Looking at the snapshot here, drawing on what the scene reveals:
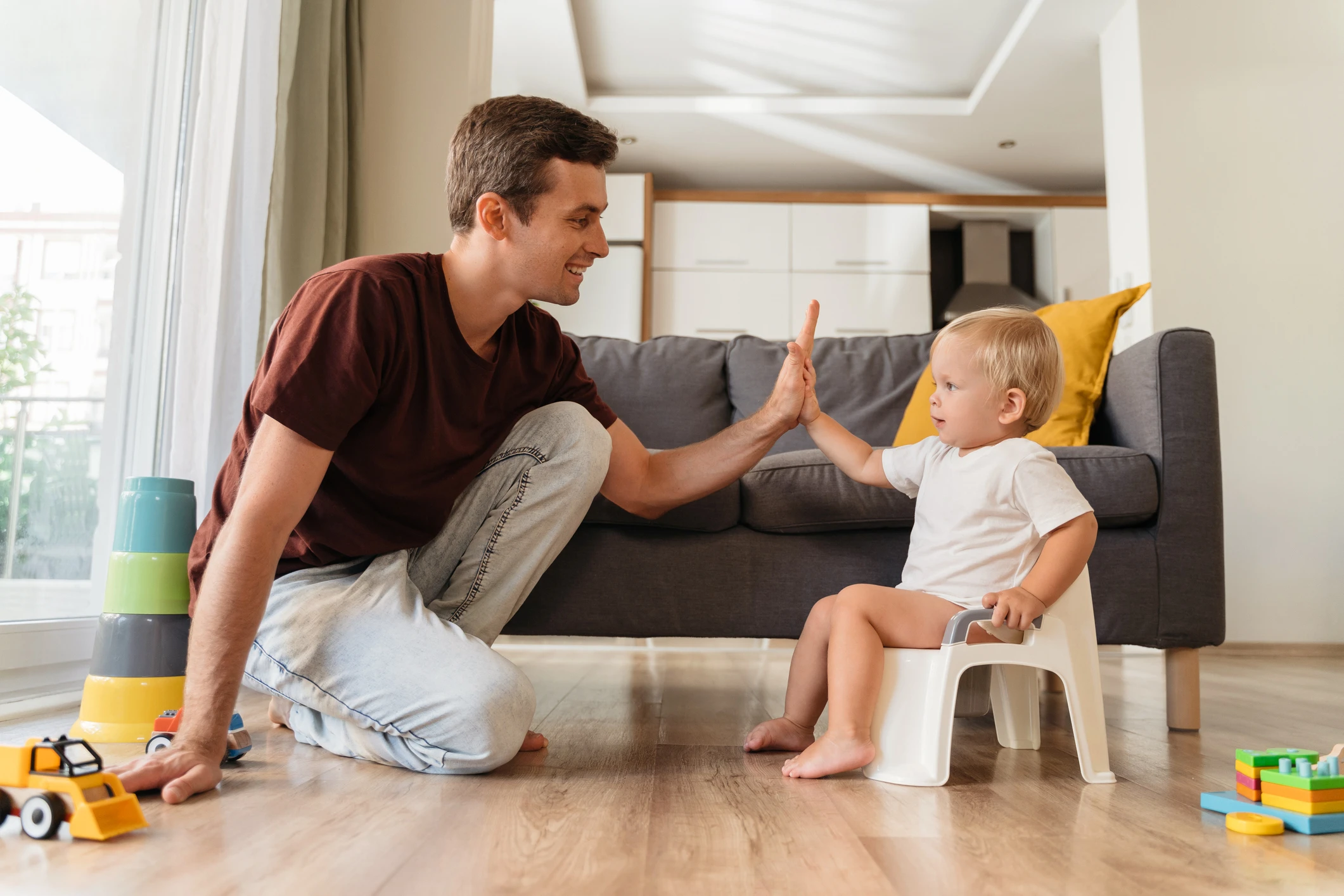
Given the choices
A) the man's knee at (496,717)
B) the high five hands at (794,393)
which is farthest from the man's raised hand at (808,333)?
the man's knee at (496,717)

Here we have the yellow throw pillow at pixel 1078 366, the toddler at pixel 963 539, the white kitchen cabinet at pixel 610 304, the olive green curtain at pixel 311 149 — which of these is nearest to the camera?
the toddler at pixel 963 539

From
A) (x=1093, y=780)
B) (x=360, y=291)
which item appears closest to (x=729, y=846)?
(x=1093, y=780)

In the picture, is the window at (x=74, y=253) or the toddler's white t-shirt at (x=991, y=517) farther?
the window at (x=74, y=253)

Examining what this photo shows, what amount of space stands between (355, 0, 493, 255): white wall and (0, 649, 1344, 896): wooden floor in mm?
1621

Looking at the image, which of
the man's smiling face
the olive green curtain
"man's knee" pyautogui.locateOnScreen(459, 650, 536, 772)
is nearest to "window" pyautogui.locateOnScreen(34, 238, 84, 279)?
the olive green curtain

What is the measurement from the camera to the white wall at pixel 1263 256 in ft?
11.3

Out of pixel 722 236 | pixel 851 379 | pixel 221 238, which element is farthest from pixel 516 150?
pixel 722 236

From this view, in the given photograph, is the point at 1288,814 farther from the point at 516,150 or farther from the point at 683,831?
the point at 516,150

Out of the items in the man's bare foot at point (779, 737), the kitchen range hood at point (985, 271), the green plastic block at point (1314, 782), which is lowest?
the man's bare foot at point (779, 737)

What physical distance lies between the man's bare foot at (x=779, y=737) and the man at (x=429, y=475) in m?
0.31

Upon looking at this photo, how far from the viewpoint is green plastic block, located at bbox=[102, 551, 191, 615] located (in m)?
1.50

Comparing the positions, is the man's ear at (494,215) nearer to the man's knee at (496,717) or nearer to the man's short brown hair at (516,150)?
the man's short brown hair at (516,150)

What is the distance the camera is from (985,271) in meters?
5.39

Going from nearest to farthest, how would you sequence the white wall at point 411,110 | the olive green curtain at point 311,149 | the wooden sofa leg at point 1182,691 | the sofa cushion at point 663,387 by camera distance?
the wooden sofa leg at point 1182,691 < the olive green curtain at point 311,149 < the sofa cushion at point 663,387 < the white wall at point 411,110
